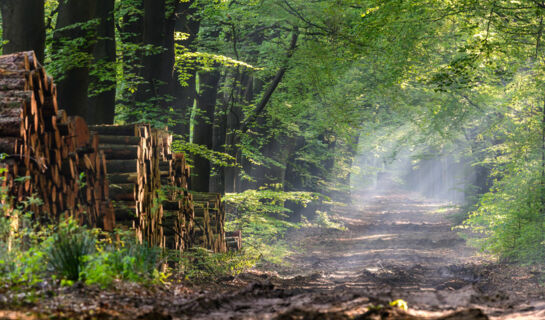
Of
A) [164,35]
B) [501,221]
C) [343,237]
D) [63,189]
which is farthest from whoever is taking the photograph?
[343,237]

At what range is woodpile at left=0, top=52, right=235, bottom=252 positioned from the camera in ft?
20.1

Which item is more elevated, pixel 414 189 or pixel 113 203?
pixel 113 203

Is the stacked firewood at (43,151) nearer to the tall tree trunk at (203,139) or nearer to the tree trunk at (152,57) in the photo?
the tree trunk at (152,57)

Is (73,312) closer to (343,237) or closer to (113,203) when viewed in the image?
(113,203)

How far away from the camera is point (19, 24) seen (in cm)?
954

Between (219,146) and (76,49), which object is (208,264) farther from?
(219,146)

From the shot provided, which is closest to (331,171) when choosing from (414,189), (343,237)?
(343,237)

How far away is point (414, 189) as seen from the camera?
83.2 metres

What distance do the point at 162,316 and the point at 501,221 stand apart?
12867 mm

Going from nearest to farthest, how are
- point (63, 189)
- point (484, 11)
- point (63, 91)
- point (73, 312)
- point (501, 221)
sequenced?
point (73, 312)
point (63, 189)
point (63, 91)
point (484, 11)
point (501, 221)

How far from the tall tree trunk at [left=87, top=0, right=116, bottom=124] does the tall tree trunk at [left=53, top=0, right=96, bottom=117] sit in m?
1.04

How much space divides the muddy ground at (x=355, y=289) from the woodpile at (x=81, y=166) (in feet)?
4.24

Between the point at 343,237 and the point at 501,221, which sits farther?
the point at 343,237

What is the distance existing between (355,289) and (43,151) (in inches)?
224
